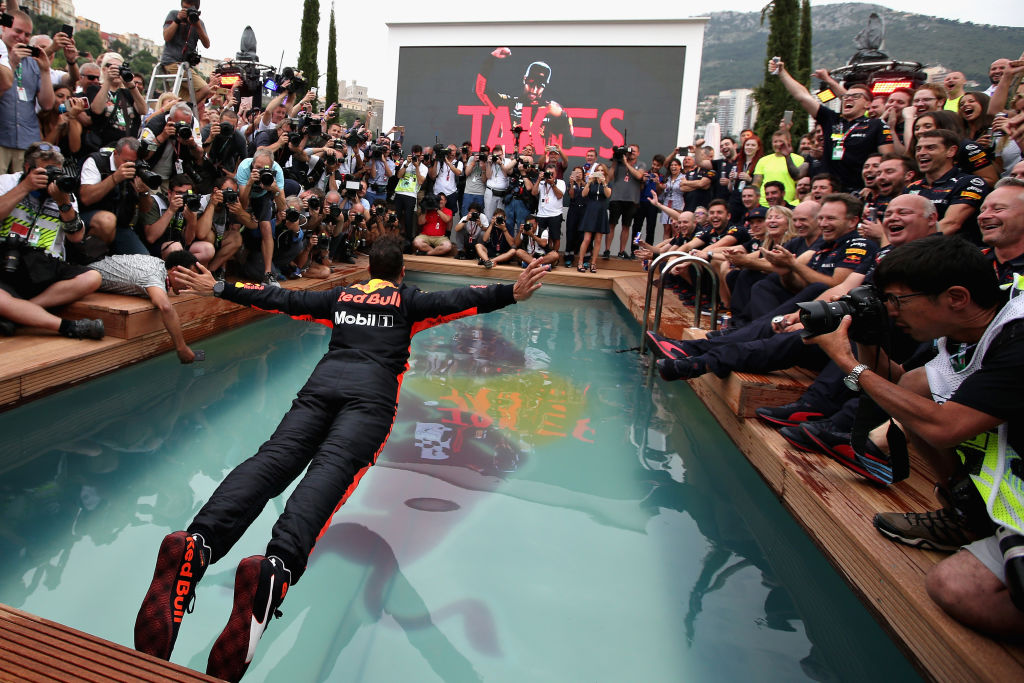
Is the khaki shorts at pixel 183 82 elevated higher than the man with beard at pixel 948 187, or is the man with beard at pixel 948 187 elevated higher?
the khaki shorts at pixel 183 82

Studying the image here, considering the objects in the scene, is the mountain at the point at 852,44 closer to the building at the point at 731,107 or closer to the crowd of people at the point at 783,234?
the building at the point at 731,107

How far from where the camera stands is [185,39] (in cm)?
715

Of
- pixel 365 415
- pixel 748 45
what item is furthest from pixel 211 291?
pixel 748 45

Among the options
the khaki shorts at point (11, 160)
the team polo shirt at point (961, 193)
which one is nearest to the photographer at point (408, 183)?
the khaki shorts at point (11, 160)

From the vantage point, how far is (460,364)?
523cm

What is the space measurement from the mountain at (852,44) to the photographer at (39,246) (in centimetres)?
1420

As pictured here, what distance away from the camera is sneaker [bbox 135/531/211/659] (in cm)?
163

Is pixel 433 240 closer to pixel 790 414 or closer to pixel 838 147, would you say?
pixel 838 147

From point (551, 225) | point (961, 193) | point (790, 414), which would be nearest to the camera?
point (790, 414)

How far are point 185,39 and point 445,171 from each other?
14.4 feet

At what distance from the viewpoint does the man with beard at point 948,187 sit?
337cm

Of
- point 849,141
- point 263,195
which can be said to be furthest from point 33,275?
point 849,141

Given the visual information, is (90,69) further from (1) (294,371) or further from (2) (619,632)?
(2) (619,632)

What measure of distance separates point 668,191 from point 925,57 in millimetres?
60539
